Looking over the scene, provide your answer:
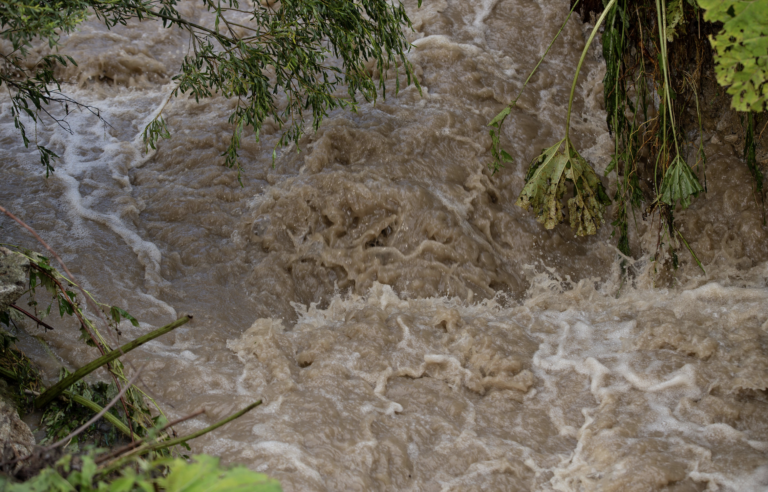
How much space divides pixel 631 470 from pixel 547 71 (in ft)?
16.4

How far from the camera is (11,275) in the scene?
9.32 feet

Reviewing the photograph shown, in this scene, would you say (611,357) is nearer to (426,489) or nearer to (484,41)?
(426,489)

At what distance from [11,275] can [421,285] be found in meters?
3.05

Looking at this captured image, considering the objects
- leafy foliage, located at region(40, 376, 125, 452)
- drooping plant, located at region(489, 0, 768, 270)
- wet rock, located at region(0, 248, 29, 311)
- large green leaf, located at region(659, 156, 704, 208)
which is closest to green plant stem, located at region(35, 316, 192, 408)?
leafy foliage, located at region(40, 376, 125, 452)

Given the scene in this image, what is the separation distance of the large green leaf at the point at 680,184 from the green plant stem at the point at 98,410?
348cm

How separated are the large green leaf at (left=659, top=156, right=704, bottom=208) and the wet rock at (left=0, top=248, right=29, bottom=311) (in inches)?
149

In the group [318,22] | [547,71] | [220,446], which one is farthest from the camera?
[547,71]

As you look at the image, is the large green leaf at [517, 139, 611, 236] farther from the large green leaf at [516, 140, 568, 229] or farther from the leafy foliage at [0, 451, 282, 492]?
the leafy foliage at [0, 451, 282, 492]

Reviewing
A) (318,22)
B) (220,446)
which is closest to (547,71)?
(318,22)

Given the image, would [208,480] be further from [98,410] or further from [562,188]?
[562,188]

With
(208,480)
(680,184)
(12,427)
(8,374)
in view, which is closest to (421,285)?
(680,184)

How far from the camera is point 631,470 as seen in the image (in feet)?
9.80

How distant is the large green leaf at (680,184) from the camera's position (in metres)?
4.04

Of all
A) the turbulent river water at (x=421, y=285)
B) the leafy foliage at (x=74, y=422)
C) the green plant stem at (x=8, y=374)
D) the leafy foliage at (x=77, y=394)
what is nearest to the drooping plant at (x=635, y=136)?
the turbulent river water at (x=421, y=285)
